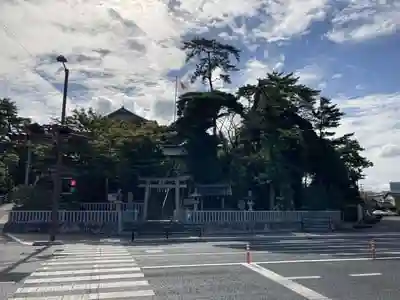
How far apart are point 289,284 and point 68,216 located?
20.6 meters

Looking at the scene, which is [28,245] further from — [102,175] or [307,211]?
[307,211]

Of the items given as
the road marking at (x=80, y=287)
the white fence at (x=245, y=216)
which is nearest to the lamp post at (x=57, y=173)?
the white fence at (x=245, y=216)

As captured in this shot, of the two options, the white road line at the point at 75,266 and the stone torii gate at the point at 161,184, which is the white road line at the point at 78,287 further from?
the stone torii gate at the point at 161,184

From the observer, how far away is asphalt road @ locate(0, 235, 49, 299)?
33.9 ft

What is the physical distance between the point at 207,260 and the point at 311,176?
2497cm

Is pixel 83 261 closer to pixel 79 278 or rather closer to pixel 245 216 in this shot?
pixel 79 278

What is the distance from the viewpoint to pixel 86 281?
35.4 feet

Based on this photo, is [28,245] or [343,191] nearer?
[28,245]

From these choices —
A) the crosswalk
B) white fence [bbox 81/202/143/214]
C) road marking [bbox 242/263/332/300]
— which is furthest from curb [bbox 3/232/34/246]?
road marking [bbox 242/263/332/300]

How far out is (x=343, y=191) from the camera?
39.6 meters

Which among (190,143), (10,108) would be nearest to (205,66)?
(190,143)

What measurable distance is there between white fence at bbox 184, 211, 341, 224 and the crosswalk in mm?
14416

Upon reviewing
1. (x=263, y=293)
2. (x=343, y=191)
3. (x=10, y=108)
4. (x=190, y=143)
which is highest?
(x=10, y=108)

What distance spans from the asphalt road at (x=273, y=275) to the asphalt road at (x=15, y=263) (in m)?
3.24
